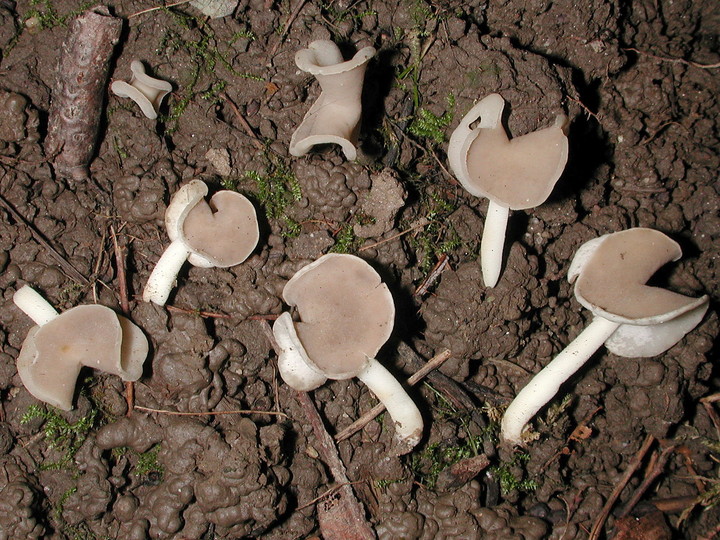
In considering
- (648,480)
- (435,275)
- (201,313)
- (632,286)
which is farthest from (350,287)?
(648,480)

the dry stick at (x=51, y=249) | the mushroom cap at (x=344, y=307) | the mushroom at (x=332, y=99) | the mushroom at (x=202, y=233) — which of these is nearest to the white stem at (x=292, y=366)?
the mushroom cap at (x=344, y=307)

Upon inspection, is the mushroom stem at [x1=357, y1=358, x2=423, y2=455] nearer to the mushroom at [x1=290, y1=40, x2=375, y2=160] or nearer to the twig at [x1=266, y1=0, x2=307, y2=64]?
the mushroom at [x1=290, y1=40, x2=375, y2=160]

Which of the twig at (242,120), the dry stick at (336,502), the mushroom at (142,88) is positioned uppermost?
the mushroom at (142,88)

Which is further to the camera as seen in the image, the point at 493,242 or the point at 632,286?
the point at 493,242

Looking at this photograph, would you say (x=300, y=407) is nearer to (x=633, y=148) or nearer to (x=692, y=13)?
(x=633, y=148)

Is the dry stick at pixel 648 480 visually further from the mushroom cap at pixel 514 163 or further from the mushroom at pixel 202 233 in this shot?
the mushroom at pixel 202 233

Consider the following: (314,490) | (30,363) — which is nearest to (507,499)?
(314,490)

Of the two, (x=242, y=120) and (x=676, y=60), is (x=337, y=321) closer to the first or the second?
(x=242, y=120)

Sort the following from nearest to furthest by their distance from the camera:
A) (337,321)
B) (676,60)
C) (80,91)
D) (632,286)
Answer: (337,321) < (632,286) < (80,91) < (676,60)

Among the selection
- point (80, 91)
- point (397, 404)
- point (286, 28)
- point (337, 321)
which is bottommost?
point (397, 404)
